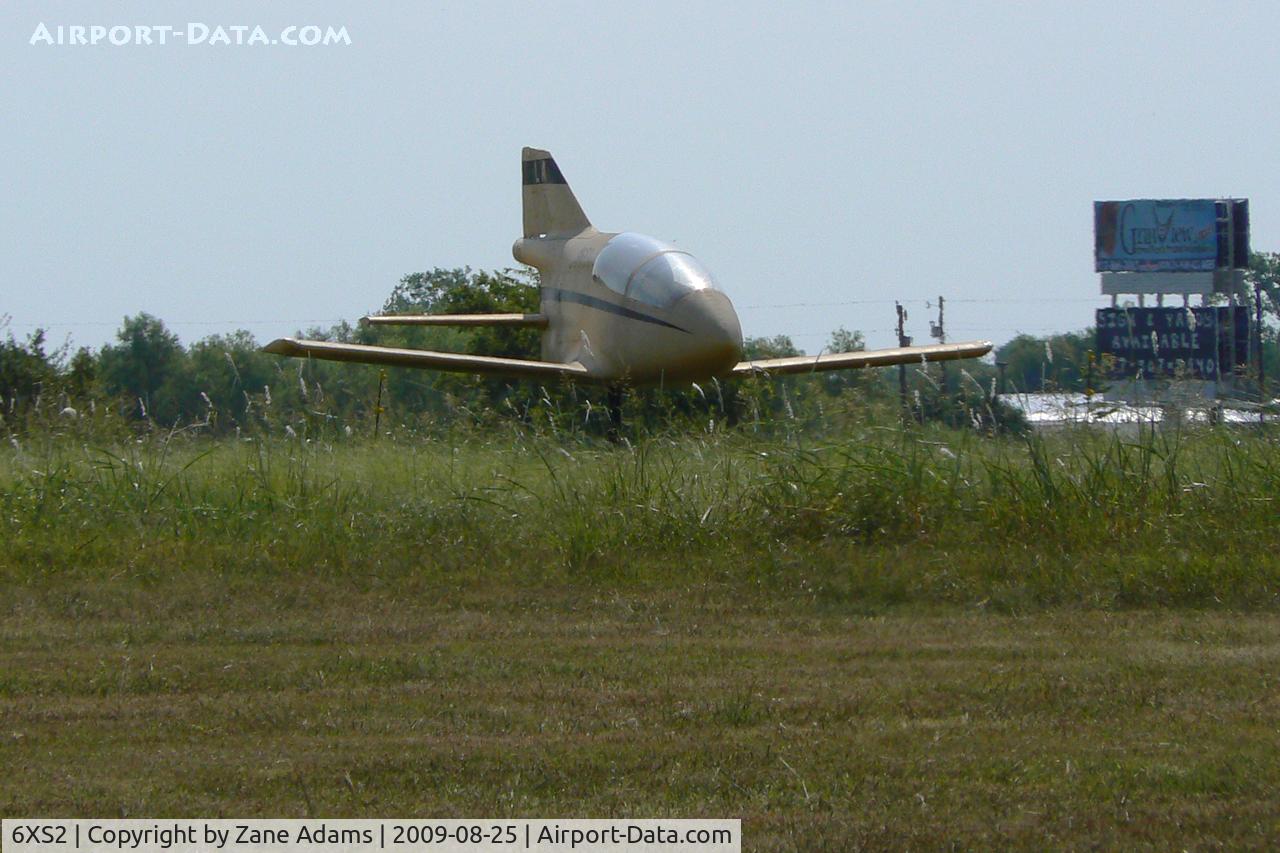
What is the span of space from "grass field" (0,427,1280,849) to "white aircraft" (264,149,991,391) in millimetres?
4566

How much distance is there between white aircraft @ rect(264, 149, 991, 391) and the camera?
51.0 ft

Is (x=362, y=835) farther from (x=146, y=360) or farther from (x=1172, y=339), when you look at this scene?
(x=1172, y=339)

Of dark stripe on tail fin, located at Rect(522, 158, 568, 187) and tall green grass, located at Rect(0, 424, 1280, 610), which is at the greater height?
dark stripe on tail fin, located at Rect(522, 158, 568, 187)

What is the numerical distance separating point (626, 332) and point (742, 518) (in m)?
7.73

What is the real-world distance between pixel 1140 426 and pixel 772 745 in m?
5.85

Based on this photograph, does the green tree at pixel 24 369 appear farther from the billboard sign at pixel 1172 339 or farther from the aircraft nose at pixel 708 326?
the billboard sign at pixel 1172 339

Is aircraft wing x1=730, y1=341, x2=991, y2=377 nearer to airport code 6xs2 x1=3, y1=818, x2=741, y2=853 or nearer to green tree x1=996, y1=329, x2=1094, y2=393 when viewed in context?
green tree x1=996, y1=329, x2=1094, y2=393

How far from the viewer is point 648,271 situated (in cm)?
1605

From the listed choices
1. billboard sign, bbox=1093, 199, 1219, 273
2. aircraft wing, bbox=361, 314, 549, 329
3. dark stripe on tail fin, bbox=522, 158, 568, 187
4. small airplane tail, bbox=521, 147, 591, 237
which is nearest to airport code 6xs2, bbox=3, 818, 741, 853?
aircraft wing, bbox=361, 314, 549, 329

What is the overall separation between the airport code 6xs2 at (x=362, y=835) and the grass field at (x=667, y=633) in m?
0.11

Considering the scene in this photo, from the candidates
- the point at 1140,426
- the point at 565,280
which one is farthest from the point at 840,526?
the point at 565,280

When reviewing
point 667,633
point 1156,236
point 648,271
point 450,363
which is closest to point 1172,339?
point 1156,236

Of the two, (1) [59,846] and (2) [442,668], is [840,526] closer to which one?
(2) [442,668]

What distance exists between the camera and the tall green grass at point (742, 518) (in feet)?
25.1
